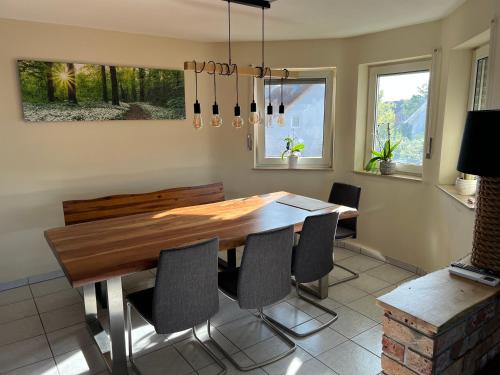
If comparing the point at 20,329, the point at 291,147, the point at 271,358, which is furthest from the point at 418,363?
the point at 291,147

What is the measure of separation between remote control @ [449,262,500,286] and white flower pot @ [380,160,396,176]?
2211mm

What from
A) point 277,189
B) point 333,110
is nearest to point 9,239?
point 277,189

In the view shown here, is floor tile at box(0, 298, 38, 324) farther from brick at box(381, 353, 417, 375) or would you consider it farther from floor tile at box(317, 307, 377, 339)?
brick at box(381, 353, 417, 375)

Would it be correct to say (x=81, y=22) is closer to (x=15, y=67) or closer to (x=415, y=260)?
(x=15, y=67)

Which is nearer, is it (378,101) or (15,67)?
(15,67)

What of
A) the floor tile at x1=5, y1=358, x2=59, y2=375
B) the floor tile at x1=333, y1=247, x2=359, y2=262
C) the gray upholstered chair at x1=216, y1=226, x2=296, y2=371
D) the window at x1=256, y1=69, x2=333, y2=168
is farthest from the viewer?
the window at x1=256, y1=69, x2=333, y2=168

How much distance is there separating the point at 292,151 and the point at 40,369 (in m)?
3.06

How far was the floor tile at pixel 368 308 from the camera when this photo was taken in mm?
2838

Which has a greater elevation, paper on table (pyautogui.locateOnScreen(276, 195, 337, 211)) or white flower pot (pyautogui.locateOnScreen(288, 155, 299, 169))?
white flower pot (pyautogui.locateOnScreen(288, 155, 299, 169))

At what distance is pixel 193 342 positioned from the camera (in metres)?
2.55

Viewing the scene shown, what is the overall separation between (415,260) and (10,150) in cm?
374

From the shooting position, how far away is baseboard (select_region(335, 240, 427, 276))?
3.62 m

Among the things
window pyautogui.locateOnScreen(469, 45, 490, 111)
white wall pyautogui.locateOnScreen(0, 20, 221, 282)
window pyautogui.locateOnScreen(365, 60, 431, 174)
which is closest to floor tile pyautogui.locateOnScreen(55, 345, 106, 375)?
white wall pyautogui.locateOnScreen(0, 20, 221, 282)

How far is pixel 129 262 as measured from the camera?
2004 mm
